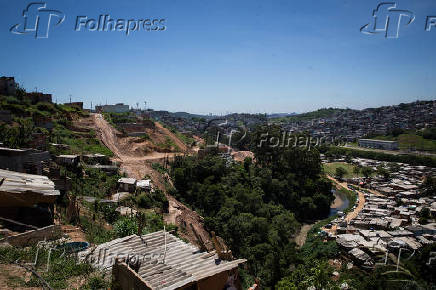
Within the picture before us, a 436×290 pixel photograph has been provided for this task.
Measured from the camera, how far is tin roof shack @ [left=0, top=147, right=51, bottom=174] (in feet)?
31.2

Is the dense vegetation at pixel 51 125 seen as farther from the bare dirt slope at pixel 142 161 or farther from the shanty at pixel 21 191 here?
the shanty at pixel 21 191

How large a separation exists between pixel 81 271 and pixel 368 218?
27051 millimetres

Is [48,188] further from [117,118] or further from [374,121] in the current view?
[374,121]

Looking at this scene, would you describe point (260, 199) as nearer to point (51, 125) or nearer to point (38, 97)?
point (51, 125)

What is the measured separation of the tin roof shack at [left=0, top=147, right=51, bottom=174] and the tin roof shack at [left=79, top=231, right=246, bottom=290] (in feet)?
16.5

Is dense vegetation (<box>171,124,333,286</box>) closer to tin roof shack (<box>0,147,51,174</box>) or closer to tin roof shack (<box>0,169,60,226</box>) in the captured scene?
tin roof shack (<box>0,147,51,174</box>)

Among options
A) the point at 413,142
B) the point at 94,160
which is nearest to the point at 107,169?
the point at 94,160

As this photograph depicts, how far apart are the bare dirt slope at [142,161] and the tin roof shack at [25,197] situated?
8.12m

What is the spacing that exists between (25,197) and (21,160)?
2.99 meters

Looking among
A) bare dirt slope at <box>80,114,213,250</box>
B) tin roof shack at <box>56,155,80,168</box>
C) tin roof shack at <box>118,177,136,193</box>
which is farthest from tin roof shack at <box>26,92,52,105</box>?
tin roof shack at <box>118,177,136,193</box>

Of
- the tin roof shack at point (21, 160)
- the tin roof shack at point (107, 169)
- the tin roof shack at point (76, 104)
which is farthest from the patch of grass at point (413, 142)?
the tin roof shack at point (21, 160)

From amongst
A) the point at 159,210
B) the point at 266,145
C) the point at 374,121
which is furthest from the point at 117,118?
the point at 374,121

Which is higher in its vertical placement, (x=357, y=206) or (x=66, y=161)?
(x=66, y=161)

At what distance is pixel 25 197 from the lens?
7637mm
